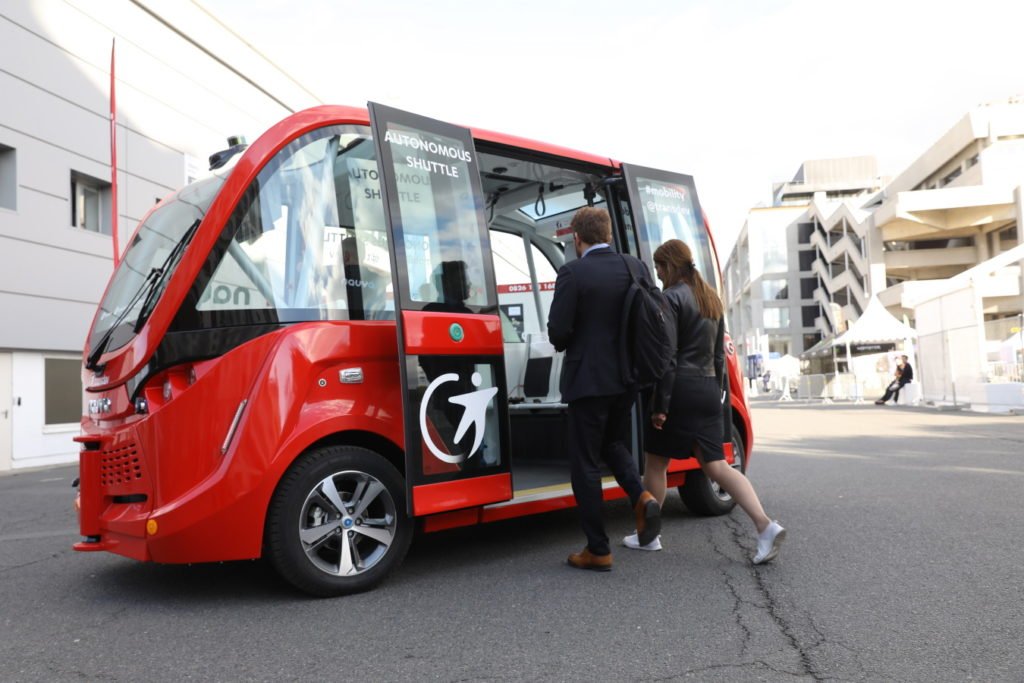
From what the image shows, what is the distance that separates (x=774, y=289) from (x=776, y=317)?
304 centimetres

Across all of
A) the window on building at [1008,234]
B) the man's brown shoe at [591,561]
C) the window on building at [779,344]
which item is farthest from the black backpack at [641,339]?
the window on building at [779,344]

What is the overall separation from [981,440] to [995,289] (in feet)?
114

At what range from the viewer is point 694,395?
4.59 metres

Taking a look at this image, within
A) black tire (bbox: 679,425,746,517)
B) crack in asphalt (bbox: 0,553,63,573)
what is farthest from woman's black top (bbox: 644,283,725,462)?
crack in asphalt (bbox: 0,553,63,573)

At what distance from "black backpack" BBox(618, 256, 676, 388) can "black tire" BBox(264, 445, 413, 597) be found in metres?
1.35

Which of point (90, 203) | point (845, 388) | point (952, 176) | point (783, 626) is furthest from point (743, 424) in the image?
point (952, 176)

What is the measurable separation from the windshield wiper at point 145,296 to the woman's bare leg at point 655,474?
2.84m

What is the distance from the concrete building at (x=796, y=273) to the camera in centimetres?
6100

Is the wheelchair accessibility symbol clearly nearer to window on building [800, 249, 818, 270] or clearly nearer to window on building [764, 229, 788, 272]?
window on building [764, 229, 788, 272]

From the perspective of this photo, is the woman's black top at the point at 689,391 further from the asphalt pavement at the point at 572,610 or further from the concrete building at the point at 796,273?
the concrete building at the point at 796,273

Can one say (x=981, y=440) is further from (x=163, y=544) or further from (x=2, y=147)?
(x=2, y=147)

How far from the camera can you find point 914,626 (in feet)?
10.8

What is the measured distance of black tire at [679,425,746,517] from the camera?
229 inches

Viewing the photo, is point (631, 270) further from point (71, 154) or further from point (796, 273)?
point (796, 273)
